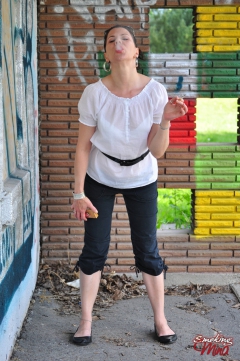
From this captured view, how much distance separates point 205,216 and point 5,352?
8.87 ft

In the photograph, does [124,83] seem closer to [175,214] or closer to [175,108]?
[175,108]

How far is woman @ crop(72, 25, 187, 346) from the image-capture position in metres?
3.89

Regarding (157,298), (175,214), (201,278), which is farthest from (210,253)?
(157,298)

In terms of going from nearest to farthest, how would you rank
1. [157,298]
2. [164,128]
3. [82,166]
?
[164,128] → [82,166] → [157,298]

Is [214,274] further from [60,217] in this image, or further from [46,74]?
[46,74]

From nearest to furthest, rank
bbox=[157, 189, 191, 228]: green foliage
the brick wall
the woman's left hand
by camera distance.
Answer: the woman's left hand < the brick wall < bbox=[157, 189, 191, 228]: green foliage

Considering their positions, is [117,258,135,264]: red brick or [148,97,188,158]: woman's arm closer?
[148,97,188,158]: woman's arm

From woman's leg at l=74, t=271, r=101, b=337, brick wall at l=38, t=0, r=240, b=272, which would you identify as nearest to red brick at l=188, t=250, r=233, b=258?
brick wall at l=38, t=0, r=240, b=272

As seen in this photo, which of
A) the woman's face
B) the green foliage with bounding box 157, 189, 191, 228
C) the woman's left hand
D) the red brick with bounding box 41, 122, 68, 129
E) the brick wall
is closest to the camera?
the woman's left hand

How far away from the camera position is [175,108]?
3.59 m

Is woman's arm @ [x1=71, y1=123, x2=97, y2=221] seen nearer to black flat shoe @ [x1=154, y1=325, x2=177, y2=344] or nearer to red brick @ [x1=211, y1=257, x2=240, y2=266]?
black flat shoe @ [x1=154, y1=325, x2=177, y2=344]

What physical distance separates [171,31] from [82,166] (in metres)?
10.4

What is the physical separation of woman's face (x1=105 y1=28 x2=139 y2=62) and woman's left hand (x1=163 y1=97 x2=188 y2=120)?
0.46 meters

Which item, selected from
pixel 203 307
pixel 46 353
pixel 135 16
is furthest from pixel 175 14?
pixel 46 353
